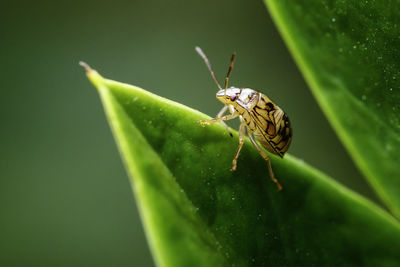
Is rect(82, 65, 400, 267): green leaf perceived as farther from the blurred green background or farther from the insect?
the blurred green background

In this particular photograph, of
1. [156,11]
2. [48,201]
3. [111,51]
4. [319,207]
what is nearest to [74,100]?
[111,51]

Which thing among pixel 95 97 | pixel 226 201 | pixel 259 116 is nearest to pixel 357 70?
pixel 226 201

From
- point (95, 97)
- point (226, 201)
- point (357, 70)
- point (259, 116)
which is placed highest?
point (95, 97)

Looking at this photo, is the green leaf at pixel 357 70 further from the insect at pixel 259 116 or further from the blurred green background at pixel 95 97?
the blurred green background at pixel 95 97

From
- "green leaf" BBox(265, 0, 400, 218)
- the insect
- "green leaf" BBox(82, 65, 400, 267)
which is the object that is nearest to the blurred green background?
the insect

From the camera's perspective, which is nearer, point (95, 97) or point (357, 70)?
point (357, 70)

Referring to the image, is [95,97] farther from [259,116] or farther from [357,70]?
[357,70]

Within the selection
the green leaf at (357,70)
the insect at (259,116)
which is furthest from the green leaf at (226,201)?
the insect at (259,116)
